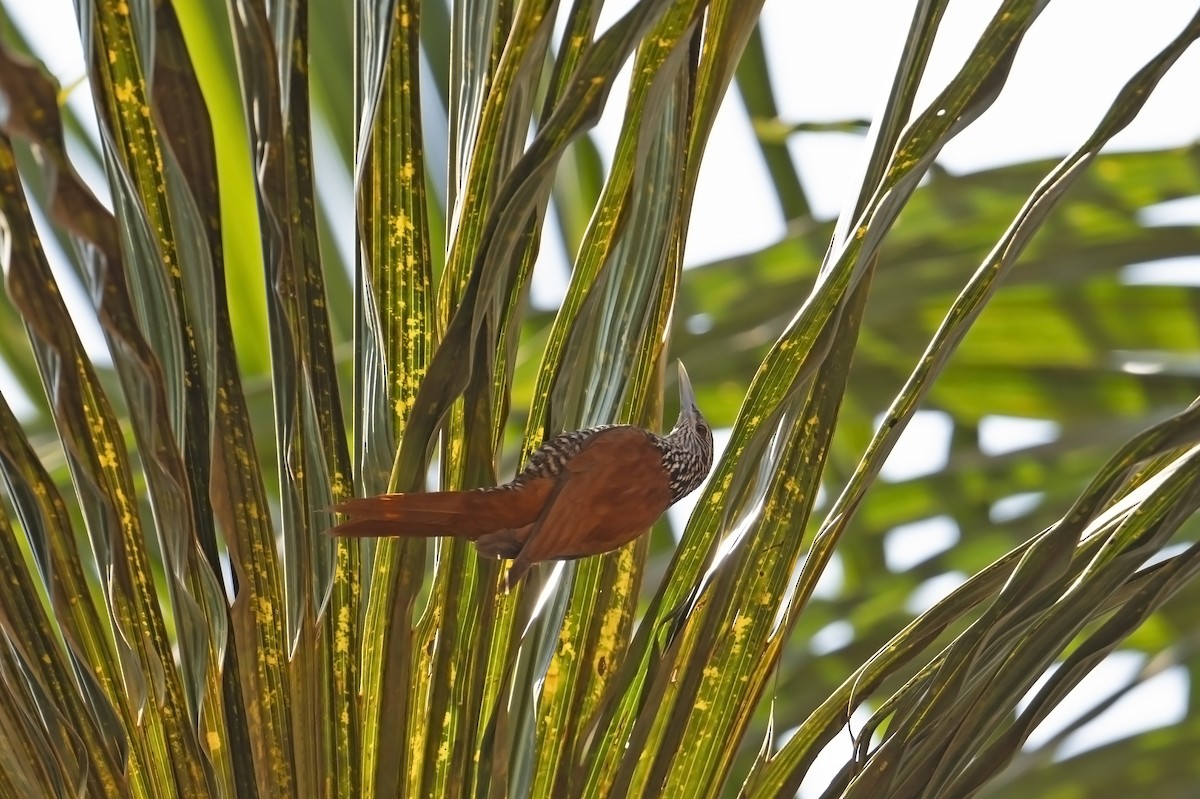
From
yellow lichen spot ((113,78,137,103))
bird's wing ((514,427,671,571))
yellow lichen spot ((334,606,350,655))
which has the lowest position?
yellow lichen spot ((334,606,350,655))

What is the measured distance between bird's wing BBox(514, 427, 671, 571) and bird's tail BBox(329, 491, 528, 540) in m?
0.02

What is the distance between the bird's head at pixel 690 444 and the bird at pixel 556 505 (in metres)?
0.02

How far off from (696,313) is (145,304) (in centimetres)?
61

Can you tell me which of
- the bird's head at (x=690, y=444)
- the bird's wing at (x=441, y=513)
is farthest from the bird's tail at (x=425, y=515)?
the bird's head at (x=690, y=444)

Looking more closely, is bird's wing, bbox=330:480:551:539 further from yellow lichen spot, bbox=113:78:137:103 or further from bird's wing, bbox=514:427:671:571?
yellow lichen spot, bbox=113:78:137:103

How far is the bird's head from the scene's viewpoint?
22.7 inches

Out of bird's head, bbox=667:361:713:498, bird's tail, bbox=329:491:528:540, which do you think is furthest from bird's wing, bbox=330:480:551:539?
bird's head, bbox=667:361:713:498

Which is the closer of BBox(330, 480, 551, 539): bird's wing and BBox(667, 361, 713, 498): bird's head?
BBox(330, 480, 551, 539): bird's wing

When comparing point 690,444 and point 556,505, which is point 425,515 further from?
point 690,444

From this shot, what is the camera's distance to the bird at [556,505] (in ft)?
1.41

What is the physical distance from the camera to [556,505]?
0.48 meters

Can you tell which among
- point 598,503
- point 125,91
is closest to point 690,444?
point 598,503

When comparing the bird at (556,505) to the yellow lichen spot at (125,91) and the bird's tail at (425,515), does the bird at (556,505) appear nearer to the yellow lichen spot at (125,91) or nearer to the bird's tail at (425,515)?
the bird's tail at (425,515)

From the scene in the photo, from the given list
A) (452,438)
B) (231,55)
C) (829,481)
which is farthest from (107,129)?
(829,481)
